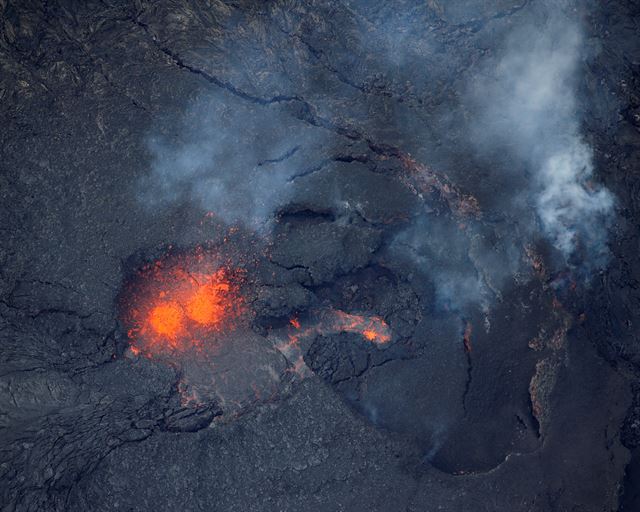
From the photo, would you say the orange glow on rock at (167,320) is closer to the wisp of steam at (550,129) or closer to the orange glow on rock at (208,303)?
the orange glow on rock at (208,303)

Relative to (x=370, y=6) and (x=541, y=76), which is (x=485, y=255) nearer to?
(x=541, y=76)

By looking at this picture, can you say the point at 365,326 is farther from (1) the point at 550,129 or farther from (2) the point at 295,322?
(1) the point at 550,129

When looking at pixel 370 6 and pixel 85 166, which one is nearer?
pixel 85 166

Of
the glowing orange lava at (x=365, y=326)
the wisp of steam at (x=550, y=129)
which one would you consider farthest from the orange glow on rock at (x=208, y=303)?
the wisp of steam at (x=550, y=129)

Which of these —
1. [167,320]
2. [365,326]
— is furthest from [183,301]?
[365,326]

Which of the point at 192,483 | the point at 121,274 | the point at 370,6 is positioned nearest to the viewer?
the point at 192,483

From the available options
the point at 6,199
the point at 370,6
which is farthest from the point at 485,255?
Result: the point at 6,199
